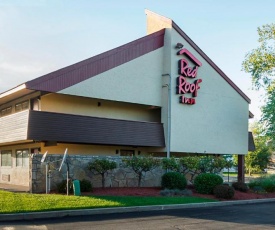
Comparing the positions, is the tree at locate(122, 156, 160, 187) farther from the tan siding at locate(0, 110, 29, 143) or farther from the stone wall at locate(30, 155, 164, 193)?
the tan siding at locate(0, 110, 29, 143)

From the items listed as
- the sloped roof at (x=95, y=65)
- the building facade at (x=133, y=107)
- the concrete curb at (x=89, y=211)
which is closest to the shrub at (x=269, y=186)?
the building facade at (x=133, y=107)

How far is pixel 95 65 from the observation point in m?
22.1

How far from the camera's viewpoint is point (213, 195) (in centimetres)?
1925

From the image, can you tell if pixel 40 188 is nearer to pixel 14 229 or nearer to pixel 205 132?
pixel 14 229

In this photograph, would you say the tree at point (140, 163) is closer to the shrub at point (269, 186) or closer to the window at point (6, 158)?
the shrub at point (269, 186)

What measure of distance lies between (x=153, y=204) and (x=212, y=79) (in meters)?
15.7

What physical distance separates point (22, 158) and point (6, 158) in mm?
3572

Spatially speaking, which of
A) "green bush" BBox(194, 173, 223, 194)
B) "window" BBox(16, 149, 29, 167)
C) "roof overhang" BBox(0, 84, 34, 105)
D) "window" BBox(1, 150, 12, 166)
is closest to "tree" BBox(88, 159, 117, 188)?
"green bush" BBox(194, 173, 223, 194)

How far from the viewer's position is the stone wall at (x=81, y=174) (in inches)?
681

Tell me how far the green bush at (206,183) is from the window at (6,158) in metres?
14.5

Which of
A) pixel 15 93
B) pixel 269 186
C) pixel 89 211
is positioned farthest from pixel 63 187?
pixel 269 186

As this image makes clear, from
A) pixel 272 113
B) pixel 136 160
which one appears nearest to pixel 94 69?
pixel 136 160

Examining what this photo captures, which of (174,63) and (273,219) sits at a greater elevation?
(174,63)

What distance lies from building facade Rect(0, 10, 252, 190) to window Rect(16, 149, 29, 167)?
2.7 inches
